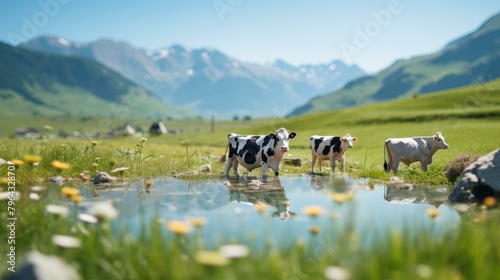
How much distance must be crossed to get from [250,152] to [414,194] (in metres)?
6.51

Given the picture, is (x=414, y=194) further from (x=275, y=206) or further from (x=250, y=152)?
(x=250, y=152)

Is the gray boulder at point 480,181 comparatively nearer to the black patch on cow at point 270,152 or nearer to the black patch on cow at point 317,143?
the black patch on cow at point 270,152

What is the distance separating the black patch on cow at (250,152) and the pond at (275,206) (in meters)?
A: 1.26

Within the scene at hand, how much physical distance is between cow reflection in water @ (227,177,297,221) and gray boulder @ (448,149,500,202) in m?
4.43

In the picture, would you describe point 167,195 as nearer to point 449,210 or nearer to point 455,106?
point 449,210

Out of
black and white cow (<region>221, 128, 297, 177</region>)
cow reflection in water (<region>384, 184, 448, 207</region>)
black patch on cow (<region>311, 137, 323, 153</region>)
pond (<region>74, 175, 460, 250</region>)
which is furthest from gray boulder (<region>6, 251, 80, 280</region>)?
black patch on cow (<region>311, 137, 323, 153</region>)

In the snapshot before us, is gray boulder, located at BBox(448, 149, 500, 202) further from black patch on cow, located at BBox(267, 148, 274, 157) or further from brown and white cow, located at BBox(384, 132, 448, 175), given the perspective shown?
black patch on cow, located at BBox(267, 148, 274, 157)

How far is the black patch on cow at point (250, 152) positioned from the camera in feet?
57.5

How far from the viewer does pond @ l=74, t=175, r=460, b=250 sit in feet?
26.5

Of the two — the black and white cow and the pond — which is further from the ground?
the black and white cow

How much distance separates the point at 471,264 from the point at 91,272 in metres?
4.94

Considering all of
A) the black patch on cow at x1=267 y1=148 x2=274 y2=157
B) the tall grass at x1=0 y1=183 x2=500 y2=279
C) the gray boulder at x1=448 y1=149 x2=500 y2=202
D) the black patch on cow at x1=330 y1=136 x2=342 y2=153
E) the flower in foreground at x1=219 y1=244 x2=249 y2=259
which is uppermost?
the black patch on cow at x1=330 y1=136 x2=342 y2=153

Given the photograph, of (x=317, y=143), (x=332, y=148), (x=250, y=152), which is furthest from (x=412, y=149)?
(x=250, y=152)

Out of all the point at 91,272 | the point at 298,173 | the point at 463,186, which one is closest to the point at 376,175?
the point at 298,173
